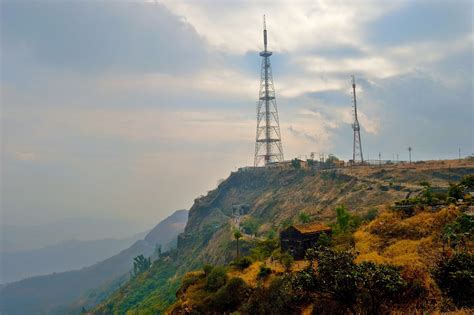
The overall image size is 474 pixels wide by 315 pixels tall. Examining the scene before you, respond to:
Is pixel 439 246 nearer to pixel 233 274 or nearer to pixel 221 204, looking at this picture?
pixel 233 274

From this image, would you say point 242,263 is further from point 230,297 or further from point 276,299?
point 276,299

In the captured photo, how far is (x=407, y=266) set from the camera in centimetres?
2719

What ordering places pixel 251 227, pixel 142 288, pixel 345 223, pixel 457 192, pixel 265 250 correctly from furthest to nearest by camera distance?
pixel 142 288 < pixel 251 227 < pixel 265 250 < pixel 345 223 < pixel 457 192

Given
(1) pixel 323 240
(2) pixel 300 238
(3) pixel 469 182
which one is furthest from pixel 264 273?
(3) pixel 469 182

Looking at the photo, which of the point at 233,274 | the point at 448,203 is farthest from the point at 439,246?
the point at 233,274

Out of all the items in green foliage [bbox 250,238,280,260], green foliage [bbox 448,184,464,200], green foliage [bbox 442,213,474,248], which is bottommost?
green foliage [bbox 250,238,280,260]

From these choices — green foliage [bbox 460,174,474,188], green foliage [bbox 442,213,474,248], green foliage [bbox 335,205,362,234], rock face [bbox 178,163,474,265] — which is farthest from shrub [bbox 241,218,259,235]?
green foliage [bbox 442,213,474,248]

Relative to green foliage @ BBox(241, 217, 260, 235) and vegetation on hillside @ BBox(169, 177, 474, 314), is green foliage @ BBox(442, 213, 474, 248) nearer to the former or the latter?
vegetation on hillside @ BBox(169, 177, 474, 314)

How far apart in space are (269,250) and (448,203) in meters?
23.8

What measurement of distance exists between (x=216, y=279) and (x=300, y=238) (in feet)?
36.6

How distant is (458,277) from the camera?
2308cm

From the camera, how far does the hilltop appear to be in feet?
266

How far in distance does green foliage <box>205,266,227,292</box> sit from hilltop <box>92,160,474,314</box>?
28.3 metres

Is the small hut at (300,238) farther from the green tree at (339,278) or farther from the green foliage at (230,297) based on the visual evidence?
the green tree at (339,278)
